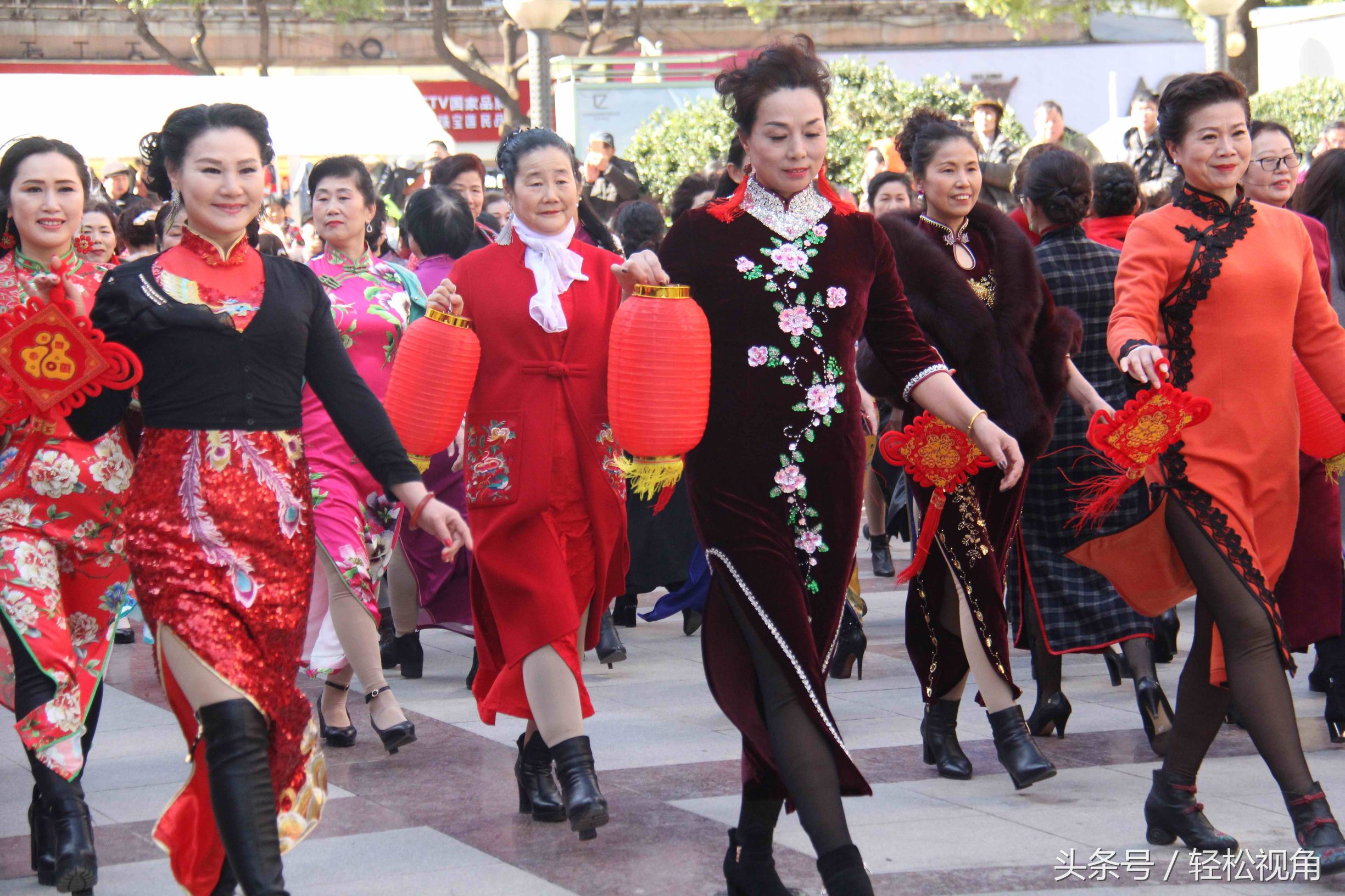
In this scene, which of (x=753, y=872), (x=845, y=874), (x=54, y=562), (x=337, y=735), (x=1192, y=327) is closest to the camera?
(x=845, y=874)

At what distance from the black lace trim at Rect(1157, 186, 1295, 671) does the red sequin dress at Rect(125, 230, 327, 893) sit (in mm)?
2178

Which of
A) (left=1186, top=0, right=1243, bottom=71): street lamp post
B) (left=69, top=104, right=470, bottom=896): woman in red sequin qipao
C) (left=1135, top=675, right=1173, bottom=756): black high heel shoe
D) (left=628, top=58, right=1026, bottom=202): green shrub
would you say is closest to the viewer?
(left=69, top=104, right=470, bottom=896): woman in red sequin qipao

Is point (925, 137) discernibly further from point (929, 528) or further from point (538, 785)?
point (538, 785)

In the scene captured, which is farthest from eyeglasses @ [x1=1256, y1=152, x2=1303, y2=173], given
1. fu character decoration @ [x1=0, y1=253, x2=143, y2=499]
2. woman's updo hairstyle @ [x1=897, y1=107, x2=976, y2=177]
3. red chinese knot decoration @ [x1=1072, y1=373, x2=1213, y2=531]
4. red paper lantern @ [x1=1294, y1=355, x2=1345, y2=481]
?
fu character decoration @ [x1=0, y1=253, x2=143, y2=499]

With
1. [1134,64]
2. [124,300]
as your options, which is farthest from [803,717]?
[1134,64]

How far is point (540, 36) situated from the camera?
16688mm

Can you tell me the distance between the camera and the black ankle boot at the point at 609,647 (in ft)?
23.7

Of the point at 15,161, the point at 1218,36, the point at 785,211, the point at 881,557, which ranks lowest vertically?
the point at 881,557

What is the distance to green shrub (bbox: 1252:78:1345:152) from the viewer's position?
1616 centimetres

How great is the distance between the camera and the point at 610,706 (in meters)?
6.42

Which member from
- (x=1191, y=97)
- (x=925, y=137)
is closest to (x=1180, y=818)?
(x=1191, y=97)

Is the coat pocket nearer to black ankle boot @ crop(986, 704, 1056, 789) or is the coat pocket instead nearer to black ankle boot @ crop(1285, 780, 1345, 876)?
black ankle boot @ crop(986, 704, 1056, 789)

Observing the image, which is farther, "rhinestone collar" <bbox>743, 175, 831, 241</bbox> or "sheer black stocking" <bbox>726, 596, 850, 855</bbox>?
"rhinestone collar" <bbox>743, 175, 831, 241</bbox>

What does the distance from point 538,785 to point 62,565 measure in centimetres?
147
